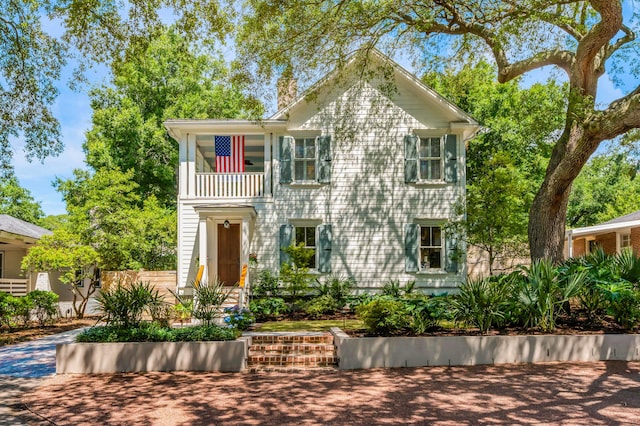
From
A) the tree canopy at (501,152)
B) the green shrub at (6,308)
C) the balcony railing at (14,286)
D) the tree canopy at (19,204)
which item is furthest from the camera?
the tree canopy at (19,204)

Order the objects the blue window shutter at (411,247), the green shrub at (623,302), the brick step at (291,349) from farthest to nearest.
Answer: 1. the blue window shutter at (411,247)
2. the brick step at (291,349)
3. the green shrub at (623,302)

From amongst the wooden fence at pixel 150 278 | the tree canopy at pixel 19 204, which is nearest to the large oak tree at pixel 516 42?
the wooden fence at pixel 150 278

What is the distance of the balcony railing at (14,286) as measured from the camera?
16719 mm

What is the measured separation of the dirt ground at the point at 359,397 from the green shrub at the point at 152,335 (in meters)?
0.68

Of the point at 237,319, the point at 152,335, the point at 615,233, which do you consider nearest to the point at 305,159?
the point at 237,319

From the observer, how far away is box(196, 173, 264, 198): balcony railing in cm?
1511

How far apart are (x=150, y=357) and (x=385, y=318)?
13.3 ft

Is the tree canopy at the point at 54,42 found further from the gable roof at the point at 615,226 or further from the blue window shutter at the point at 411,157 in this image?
the gable roof at the point at 615,226

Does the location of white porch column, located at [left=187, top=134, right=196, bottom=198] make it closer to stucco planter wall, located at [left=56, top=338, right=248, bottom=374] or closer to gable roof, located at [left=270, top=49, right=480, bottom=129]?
gable roof, located at [left=270, top=49, right=480, bottom=129]

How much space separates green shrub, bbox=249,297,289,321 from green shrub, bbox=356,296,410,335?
17.3 ft

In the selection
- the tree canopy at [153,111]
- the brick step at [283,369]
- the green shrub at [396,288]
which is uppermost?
the tree canopy at [153,111]

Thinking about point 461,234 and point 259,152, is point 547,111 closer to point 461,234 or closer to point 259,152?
point 461,234

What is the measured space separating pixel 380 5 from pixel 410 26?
105 cm

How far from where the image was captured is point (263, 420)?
522 cm
